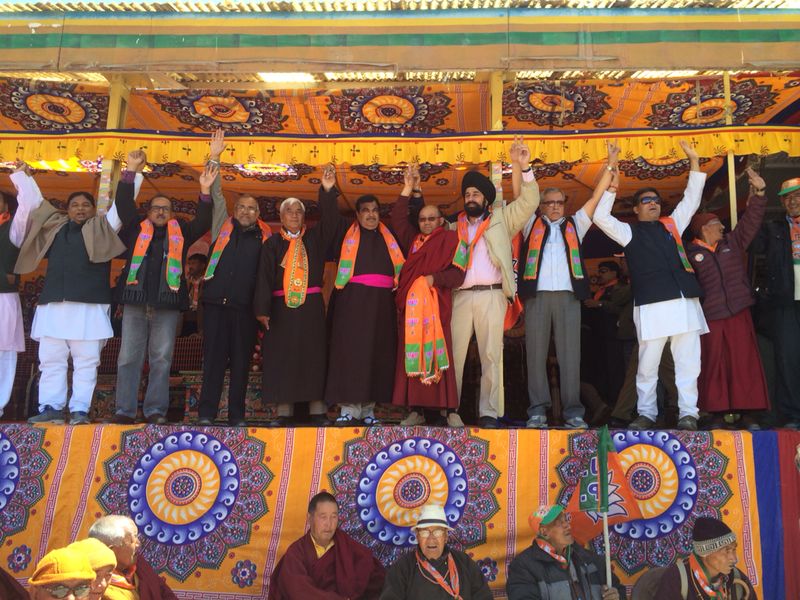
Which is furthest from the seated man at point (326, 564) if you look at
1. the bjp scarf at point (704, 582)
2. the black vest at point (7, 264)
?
the black vest at point (7, 264)

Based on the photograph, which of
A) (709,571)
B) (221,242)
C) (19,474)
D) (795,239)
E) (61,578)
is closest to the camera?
(61,578)

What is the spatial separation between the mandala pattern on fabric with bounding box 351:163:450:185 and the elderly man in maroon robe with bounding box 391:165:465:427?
941 millimetres

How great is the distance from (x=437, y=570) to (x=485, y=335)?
1.68 meters

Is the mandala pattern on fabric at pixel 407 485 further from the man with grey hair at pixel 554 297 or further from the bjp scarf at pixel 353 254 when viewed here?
the bjp scarf at pixel 353 254

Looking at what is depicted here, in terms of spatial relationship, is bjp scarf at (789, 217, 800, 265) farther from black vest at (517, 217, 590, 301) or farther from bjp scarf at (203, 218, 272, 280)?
bjp scarf at (203, 218, 272, 280)

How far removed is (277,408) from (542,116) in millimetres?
3279

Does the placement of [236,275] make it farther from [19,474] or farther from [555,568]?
[555,568]

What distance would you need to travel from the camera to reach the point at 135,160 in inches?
212

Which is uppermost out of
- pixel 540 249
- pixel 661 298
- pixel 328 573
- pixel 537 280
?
pixel 540 249

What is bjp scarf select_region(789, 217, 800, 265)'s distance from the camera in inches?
206

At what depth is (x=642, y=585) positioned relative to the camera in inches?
157

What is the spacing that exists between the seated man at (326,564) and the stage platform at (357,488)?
30 centimetres

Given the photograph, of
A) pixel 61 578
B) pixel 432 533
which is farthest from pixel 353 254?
pixel 61 578

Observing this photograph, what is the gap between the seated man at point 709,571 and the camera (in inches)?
148
